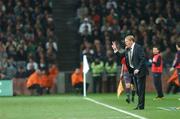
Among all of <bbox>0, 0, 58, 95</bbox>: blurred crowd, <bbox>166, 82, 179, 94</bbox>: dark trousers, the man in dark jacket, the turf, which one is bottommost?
the turf


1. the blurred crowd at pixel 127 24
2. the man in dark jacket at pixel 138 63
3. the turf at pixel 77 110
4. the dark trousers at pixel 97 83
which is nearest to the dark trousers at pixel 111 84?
the dark trousers at pixel 97 83

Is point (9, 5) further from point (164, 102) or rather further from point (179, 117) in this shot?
point (179, 117)

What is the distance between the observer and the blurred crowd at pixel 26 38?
1225 inches

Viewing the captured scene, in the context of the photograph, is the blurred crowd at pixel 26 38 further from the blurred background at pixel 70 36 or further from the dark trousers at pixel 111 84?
Answer: the dark trousers at pixel 111 84

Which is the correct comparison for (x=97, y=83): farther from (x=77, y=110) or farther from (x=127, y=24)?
(x=77, y=110)

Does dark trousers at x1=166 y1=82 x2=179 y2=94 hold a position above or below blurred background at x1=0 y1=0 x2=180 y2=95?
below

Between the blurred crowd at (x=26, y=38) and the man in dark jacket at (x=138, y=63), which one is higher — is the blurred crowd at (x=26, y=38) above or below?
above

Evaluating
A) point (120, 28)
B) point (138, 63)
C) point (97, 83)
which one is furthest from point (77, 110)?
point (120, 28)

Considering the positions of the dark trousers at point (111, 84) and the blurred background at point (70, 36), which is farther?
the dark trousers at point (111, 84)

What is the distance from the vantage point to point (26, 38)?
32875 mm

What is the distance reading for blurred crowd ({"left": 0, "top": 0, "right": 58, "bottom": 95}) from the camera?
31109mm

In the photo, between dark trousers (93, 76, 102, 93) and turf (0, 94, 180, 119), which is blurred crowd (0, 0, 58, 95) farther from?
turf (0, 94, 180, 119)

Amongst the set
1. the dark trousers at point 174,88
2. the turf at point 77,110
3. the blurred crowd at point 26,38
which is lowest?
the turf at point 77,110

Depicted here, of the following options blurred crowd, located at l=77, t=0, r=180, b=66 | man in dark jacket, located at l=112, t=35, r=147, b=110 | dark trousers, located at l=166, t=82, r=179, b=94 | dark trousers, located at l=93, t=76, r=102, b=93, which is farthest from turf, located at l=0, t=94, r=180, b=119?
blurred crowd, located at l=77, t=0, r=180, b=66
